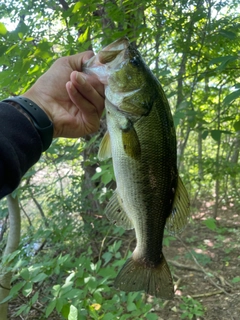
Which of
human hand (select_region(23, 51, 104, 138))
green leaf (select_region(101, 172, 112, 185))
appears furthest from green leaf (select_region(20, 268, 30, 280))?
human hand (select_region(23, 51, 104, 138))

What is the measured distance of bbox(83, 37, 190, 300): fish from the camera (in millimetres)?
1420

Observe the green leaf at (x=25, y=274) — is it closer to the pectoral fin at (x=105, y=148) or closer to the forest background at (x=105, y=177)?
the forest background at (x=105, y=177)

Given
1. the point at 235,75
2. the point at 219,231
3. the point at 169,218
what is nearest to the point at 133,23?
the point at 235,75

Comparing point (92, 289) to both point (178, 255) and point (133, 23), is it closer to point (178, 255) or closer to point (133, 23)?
point (133, 23)

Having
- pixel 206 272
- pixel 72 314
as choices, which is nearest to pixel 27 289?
pixel 72 314

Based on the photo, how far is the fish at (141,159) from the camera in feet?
4.66

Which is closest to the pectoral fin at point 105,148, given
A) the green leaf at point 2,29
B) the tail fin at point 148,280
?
the tail fin at point 148,280

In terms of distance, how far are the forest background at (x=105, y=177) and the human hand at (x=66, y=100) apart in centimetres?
72

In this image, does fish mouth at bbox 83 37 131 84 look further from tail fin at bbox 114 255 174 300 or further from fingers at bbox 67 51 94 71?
tail fin at bbox 114 255 174 300

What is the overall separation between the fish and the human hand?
4.6 inches

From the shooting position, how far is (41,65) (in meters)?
2.82

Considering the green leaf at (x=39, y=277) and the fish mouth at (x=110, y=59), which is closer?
the fish mouth at (x=110, y=59)

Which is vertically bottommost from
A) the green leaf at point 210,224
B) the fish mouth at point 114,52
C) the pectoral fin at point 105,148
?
the green leaf at point 210,224

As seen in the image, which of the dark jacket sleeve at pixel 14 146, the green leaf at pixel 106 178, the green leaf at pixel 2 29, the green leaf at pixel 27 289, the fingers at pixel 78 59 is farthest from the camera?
the green leaf at pixel 106 178
